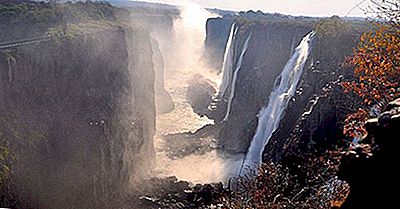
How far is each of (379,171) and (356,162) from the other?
41 cm

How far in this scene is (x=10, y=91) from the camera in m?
19.8

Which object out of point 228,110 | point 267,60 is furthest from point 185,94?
point 267,60

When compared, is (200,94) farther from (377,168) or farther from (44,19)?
(377,168)

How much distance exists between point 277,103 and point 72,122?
14.8m

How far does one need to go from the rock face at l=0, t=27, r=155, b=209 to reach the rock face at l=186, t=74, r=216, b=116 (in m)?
17.8

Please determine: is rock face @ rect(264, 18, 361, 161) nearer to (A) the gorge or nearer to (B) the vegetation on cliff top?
(A) the gorge

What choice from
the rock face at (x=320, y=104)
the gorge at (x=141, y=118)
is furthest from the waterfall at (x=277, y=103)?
the rock face at (x=320, y=104)

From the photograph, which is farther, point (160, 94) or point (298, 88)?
point (160, 94)

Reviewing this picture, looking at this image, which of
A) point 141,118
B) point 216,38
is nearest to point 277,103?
point 141,118

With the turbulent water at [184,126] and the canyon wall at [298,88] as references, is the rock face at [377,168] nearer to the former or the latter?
the canyon wall at [298,88]

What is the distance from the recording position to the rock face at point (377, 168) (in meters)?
6.72

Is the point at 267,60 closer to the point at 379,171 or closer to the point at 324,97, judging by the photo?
the point at 324,97

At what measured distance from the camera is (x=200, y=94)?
53.1 metres

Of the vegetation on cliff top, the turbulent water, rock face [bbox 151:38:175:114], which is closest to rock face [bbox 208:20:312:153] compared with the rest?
the turbulent water
